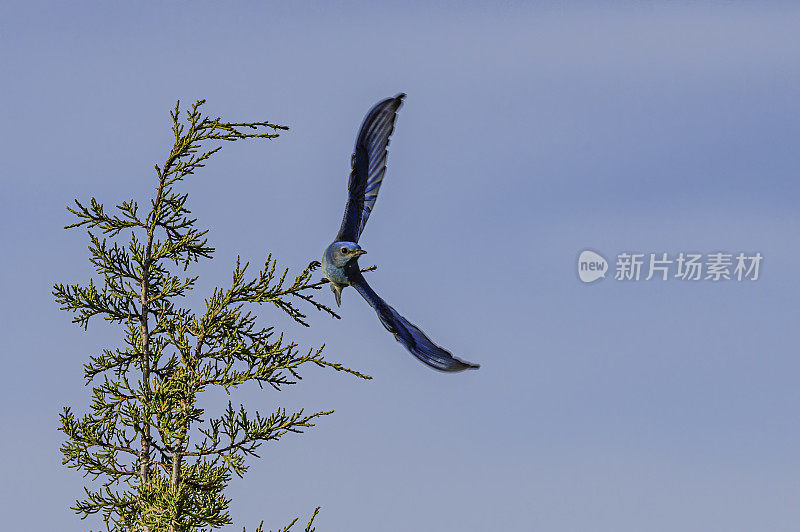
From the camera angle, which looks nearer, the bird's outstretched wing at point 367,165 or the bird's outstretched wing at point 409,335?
the bird's outstretched wing at point 409,335

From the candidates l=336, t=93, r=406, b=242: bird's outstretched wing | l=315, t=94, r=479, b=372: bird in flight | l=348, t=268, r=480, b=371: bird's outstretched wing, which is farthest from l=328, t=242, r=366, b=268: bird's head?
l=336, t=93, r=406, b=242: bird's outstretched wing

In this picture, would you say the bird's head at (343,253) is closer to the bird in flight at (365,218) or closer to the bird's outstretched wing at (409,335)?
the bird in flight at (365,218)

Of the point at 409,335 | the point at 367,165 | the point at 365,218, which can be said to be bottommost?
the point at 409,335

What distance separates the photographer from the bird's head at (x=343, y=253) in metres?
13.0

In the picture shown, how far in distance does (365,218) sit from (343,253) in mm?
944

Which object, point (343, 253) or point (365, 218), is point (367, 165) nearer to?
point (365, 218)

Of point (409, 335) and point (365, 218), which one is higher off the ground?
point (365, 218)

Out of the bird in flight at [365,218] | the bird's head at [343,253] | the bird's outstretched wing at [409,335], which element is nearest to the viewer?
the bird's outstretched wing at [409,335]

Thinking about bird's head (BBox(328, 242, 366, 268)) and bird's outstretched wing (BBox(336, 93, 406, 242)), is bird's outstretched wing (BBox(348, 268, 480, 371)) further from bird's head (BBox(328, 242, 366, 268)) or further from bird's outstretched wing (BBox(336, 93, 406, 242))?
bird's outstretched wing (BBox(336, 93, 406, 242))

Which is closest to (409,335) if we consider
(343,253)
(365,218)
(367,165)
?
(343,253)

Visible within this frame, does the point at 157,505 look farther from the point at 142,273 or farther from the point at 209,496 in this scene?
the point at 142,273

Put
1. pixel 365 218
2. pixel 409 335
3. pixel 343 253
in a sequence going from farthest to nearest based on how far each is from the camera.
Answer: pixel 365 218, pixel 343 253, pixel 409 335

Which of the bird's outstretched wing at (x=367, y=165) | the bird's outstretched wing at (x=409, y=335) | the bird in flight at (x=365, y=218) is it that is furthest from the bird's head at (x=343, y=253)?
the bird's outstretched wing at (x=367, y=165)

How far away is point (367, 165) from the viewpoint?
549 inches
